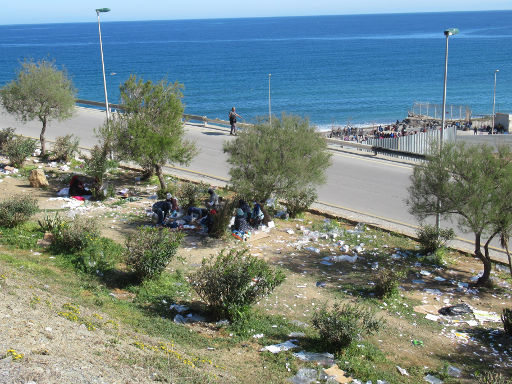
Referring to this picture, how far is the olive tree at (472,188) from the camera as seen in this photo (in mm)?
12281

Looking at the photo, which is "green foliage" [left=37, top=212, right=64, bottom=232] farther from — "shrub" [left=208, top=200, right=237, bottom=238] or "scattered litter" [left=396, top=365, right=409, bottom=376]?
"scattered litter" [left=396, top=365, right=409, bottom=376]

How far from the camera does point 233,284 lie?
389 inches

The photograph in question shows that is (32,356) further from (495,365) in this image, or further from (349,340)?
(495,365)

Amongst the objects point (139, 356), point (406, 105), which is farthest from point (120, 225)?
point (406, 105)

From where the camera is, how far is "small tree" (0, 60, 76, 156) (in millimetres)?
21562

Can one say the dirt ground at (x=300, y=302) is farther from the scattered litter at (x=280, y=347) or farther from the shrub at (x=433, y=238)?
the shrub at (x=433, y=238)

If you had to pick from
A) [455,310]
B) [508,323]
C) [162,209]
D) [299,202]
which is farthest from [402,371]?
[299,202]

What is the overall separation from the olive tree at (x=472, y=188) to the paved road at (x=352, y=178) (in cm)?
246

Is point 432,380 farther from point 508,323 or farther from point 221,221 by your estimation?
point 221,221

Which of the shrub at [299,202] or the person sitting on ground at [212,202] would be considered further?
the shrub at [299,202]

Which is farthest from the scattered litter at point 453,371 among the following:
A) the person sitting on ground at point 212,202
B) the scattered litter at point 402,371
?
the person sitting on ground at point 212,202

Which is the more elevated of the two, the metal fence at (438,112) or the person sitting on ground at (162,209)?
the person sitting on ground at (162,209)

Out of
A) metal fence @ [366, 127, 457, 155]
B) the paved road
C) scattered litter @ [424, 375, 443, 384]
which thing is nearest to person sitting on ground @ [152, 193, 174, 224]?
the paved road

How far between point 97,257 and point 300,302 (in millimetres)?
4214
